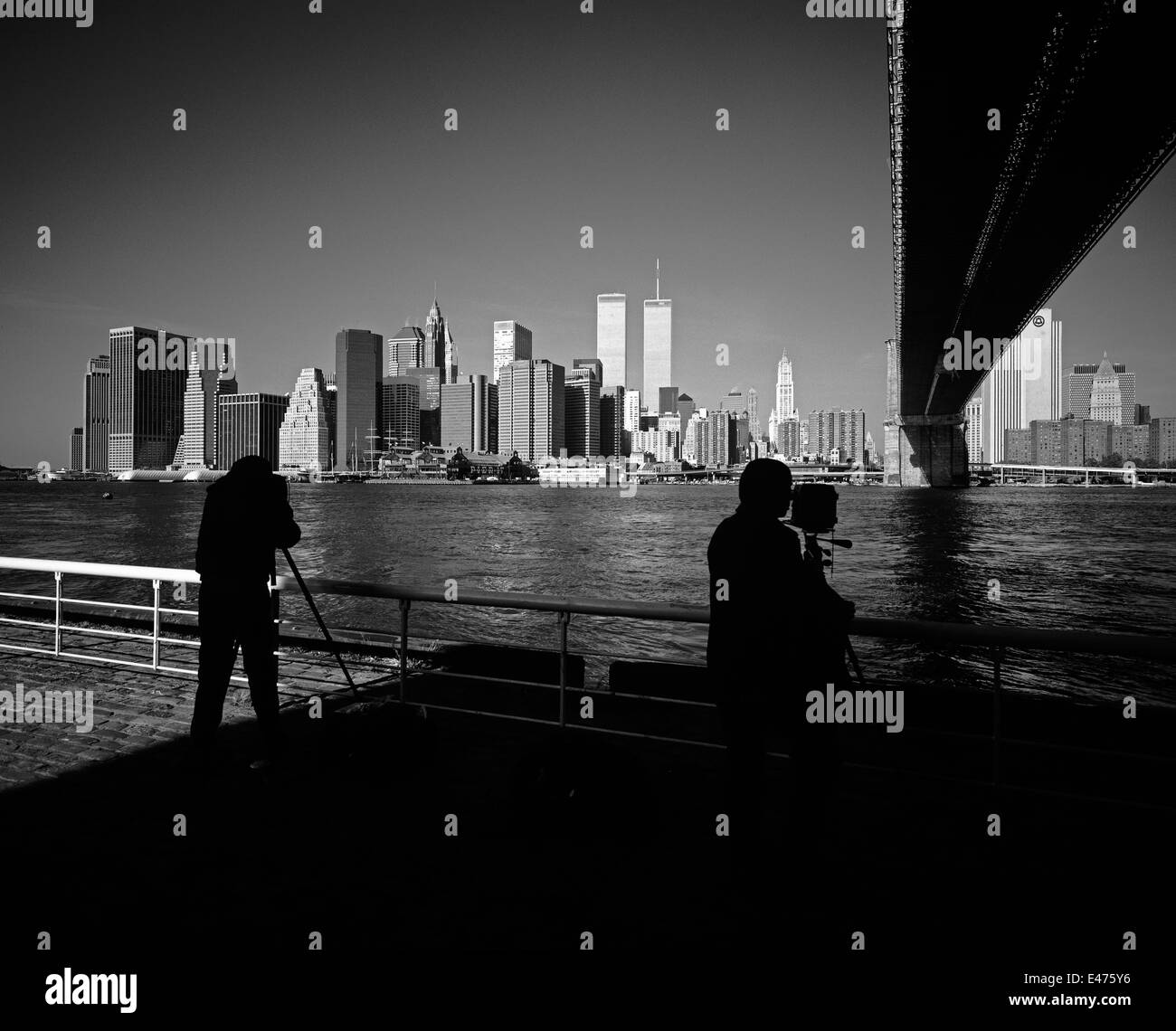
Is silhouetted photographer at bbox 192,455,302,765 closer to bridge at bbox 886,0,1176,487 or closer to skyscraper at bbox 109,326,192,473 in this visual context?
bridge at bbox 886,0,1176,487

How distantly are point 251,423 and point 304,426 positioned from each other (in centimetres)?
2953

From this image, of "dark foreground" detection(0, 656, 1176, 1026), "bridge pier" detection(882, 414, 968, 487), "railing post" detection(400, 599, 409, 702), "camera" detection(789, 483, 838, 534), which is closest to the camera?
"dark foreground" detection(0, 656, 1176, 1026)

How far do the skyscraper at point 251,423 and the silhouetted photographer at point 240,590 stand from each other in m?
119

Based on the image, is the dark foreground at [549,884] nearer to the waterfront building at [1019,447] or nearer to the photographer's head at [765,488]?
the photographer's head at [765,488]

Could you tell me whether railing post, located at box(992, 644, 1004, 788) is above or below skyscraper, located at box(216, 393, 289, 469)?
below

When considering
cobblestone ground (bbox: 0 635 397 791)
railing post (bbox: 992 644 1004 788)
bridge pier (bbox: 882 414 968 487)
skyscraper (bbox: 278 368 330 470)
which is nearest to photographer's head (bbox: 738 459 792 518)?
railing post (bbox: 992 644 1004 788)

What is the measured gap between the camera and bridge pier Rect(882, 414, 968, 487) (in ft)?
304

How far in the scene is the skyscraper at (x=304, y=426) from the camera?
256ft

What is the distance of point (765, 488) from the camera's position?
2.95 meters

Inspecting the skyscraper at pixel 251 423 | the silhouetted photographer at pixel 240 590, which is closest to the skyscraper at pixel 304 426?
the skyscraper at pixel 251 423

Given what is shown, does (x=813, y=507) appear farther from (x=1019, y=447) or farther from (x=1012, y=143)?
(x=1019, y=447)

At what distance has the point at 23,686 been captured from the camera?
5859 mm

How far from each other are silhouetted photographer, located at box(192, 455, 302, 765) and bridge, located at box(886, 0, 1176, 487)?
88.2 ft
